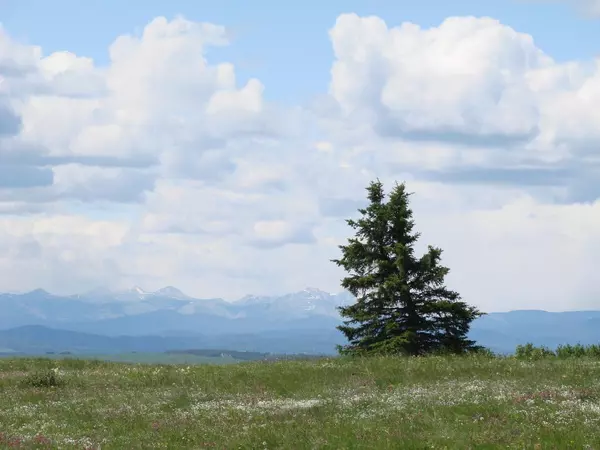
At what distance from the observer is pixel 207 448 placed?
18.4 meters

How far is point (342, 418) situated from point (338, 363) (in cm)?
1287

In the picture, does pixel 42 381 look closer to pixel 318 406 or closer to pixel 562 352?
pixel 318 406

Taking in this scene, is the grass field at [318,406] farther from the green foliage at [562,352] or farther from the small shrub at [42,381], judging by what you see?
the green foliage at [562,352]

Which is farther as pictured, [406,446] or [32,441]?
[32,441]

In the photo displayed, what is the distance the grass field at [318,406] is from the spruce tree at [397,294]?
7.84 meters

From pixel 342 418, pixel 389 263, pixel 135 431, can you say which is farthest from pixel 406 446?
pixel 389 263

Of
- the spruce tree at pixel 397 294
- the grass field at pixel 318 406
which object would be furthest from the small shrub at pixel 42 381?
the spruce tree at pixel 397 294

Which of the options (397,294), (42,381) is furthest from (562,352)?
(42,381)

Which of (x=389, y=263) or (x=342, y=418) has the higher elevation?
(x=389, y=263)

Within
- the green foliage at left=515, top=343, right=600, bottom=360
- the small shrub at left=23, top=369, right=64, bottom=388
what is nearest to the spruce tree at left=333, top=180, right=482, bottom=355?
the green foliage at left=515, top=343, right=600, bottom=360

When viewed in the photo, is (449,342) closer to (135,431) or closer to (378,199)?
(378,199)

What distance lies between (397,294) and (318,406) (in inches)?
737

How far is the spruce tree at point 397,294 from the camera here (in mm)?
41000

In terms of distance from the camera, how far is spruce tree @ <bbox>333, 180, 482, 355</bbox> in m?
41.0
